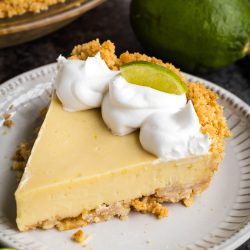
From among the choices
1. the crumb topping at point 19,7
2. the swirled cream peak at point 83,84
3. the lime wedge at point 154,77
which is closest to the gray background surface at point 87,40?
the crumb topping at point 19,7

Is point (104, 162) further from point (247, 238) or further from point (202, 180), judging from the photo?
point (247, 238)

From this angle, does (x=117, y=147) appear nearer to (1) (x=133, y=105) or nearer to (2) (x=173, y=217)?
(1) (x=133, y=105)

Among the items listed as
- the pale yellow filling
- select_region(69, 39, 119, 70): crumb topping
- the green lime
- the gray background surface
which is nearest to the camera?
the pale yellow filling

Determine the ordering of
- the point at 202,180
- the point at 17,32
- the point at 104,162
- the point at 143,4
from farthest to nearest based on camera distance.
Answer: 1. the point at 143,4
2. the point at 17,32
3. the point at 202,180
4. the point at 104,162

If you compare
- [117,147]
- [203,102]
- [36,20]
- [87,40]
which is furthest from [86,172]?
[87,40]

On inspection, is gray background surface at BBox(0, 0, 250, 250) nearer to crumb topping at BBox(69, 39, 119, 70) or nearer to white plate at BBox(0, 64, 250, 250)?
white plate at BBox(0, 64, 250, 250)

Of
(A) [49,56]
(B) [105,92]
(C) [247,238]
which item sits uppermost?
(B) [105,92]

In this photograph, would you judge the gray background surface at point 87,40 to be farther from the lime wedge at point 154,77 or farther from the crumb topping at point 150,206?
the crumb topping at point 150,206

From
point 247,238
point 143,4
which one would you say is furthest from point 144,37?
point 247,238

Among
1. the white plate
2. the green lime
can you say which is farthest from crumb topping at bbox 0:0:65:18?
the green lime
